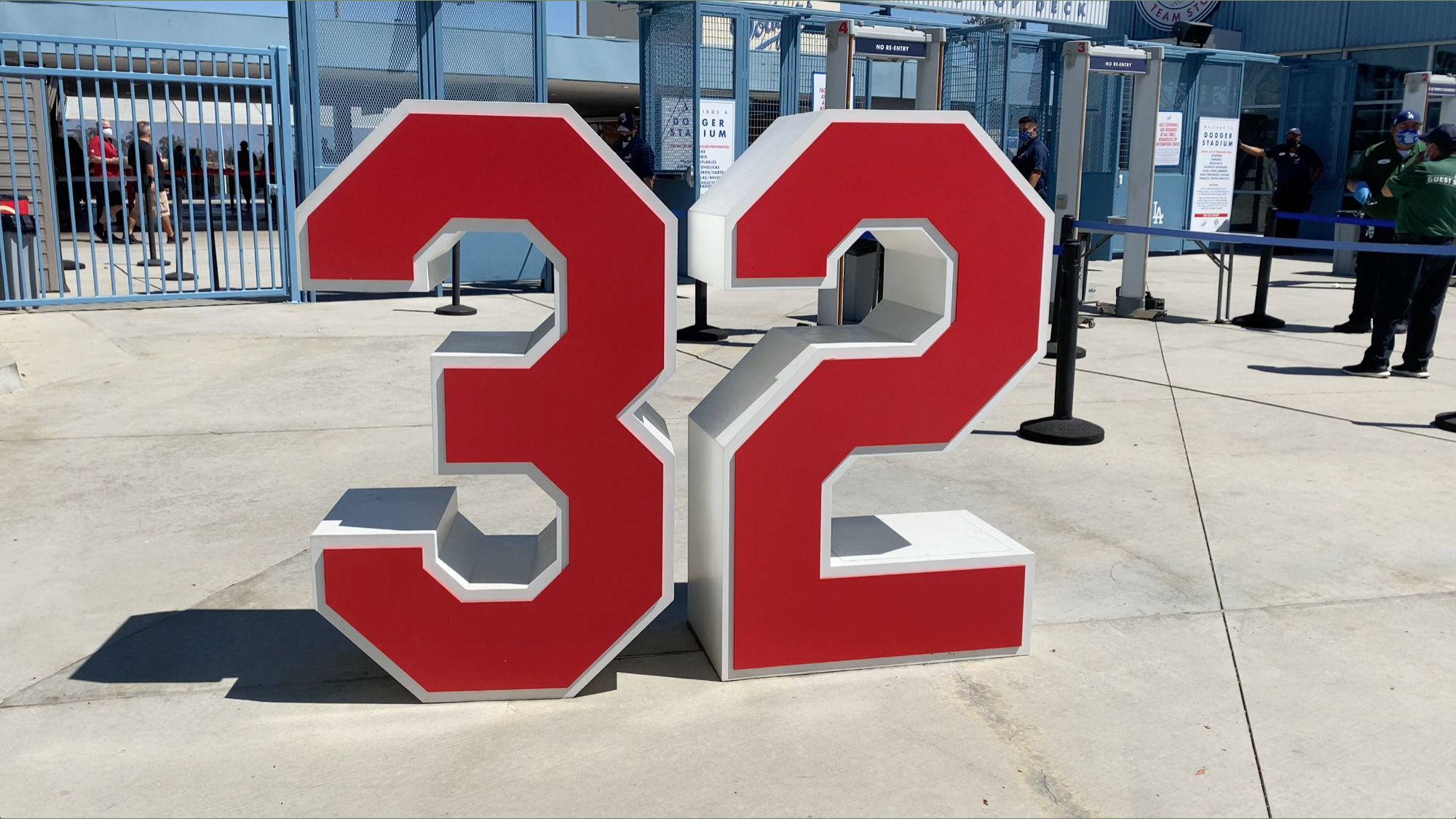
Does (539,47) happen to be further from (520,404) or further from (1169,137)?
(520,404)

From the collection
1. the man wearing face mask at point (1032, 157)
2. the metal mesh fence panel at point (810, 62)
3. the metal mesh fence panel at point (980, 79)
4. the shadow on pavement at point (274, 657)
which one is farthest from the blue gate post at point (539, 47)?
the shadow on pavement at point (274, 657)

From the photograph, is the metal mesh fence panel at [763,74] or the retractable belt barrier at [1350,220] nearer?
the retractable belt barrier at [1350,220]

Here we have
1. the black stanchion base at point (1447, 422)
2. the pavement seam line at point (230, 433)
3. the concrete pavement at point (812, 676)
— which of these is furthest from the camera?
the black stanchion base at point (1447, 422)

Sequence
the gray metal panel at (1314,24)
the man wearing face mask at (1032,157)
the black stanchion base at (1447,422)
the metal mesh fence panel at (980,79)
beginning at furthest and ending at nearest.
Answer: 1. the gray metal panel at (1314,24)
2. the metal mesh fence panel at (980,79)
3. the man wearing face mask at (1032,157)
4. the black stanchion base at (1447,422)

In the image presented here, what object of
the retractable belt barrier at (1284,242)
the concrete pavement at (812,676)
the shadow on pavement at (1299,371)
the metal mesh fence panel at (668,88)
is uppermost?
the metal mesh fence panel at (668,88)

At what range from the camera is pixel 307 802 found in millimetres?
3006

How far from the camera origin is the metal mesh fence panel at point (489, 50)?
12.9 m

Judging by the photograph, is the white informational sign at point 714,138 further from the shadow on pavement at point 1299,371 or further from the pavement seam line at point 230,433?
the pavement seam line at point 230,433

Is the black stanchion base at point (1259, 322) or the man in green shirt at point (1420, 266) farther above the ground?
the man in green shirt at point (1420, 266)

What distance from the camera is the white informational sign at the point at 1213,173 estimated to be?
58.0 feet

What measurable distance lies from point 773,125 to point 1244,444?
398 centimetres

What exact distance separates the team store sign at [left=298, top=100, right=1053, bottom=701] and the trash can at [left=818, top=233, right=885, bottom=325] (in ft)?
21.1

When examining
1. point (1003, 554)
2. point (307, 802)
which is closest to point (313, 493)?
point (307, 802)

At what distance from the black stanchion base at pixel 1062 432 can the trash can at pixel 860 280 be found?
3.38 m
